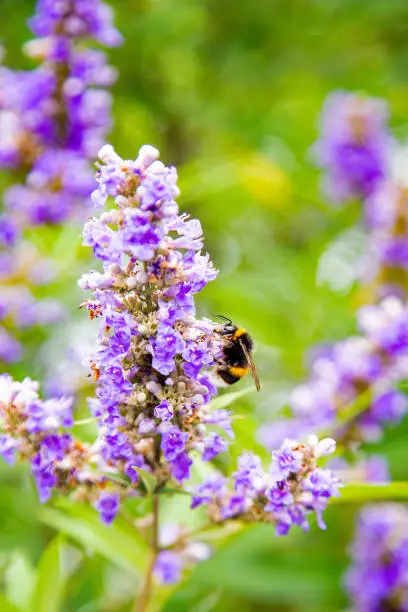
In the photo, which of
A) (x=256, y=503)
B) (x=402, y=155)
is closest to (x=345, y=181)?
(x=402, y=155)

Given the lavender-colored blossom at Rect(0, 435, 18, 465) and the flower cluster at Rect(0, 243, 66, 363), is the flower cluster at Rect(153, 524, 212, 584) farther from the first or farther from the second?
the flower cluster at Rect(0, 243, 66, 363)

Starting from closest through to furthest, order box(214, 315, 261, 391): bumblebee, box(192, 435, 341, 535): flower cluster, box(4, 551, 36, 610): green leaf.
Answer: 1. box(192, 435, 341, 535): flower cluster
2. box(214, 315, 261, 391): bumblebee
3. box(4, 551, 36, 610): green leaf

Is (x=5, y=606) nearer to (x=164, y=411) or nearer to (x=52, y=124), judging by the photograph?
(x=164, y=411)

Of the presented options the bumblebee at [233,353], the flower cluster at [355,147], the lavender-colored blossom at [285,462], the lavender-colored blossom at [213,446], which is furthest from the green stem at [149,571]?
the flower cluster at [355,147]

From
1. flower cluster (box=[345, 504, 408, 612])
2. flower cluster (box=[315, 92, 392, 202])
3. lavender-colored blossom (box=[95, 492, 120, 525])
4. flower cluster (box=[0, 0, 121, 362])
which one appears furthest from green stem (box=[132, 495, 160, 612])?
flower cluster (box=[315, 92, 392, 202])

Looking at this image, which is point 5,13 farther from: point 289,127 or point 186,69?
point 289,127

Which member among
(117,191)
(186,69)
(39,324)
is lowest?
(117,191)

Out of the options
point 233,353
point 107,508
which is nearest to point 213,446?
point 107,508
